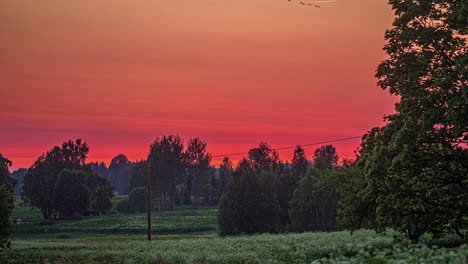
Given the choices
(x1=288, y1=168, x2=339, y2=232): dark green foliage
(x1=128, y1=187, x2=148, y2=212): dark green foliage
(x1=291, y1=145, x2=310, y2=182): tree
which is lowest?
(x1=288, y1=168, x2=339, y2=232): dark green foliage

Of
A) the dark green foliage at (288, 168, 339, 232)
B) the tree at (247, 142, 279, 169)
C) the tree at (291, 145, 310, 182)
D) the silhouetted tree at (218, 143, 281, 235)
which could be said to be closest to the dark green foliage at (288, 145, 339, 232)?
the dark green foliage at (288, 168, 339, 232)

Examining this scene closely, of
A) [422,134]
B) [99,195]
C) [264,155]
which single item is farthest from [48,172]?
[422,134]

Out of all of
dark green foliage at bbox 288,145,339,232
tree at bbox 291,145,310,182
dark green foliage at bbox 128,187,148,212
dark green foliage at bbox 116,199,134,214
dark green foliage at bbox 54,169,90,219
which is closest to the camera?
dark green foliage at bbox 288,145,339,232

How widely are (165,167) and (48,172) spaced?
42611mm

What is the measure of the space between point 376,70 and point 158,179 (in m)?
161

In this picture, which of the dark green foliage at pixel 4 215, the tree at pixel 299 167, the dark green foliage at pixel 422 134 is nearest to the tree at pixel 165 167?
the tree at pixel 299 167

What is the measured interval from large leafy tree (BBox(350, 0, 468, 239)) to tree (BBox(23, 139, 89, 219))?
125521 mm

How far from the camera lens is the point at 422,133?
1235 inches

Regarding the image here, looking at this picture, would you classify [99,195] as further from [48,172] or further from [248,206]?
[248,206]

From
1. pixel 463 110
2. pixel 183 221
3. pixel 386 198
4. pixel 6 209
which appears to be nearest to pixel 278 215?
pixel 183 221

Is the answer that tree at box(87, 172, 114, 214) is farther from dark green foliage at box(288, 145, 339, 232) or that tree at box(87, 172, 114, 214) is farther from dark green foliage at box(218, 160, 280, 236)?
dark green foliage at box(288, 145, 339, 232)

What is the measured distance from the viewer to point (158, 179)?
192250 mm

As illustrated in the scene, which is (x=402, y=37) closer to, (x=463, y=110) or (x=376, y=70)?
(x=376, y=70)

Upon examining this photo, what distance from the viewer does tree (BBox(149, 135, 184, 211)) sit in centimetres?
19088
